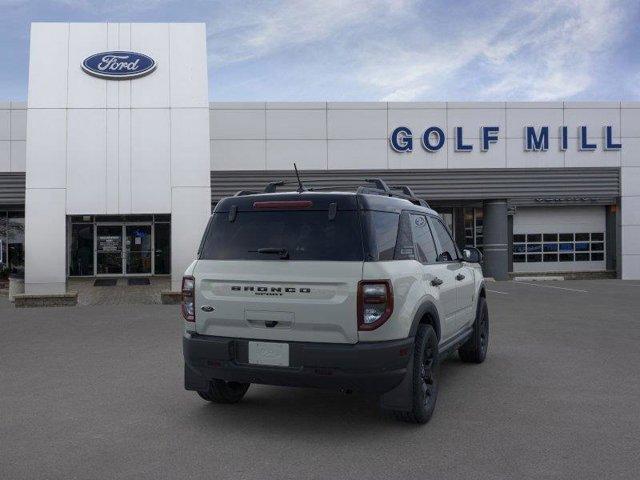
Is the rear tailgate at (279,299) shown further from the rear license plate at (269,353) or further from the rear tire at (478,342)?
the rear tire at (478,342)

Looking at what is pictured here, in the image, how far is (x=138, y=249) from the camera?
24609 millimetres

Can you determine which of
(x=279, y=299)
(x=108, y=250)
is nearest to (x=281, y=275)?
(x=279, y=299)

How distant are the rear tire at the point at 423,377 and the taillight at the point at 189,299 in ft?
5.98

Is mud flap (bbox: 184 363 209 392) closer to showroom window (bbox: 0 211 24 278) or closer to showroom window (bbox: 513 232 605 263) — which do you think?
showroom window (bbox: 513 232 605 263)

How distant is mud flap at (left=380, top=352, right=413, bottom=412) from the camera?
15.2 ft

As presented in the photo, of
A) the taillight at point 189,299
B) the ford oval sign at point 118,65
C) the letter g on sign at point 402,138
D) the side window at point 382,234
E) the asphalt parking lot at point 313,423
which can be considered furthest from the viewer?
the letter g on sign at point 402,138

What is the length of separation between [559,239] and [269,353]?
75.8ft

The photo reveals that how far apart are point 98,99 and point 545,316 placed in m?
12.4

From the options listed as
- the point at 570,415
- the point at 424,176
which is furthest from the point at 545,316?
the point at 424,176

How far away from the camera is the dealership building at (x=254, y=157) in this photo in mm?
16109

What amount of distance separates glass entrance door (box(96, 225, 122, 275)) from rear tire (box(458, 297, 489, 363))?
774 inches

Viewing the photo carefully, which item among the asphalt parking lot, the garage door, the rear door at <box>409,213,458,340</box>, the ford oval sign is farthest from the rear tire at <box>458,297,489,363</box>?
the garage door

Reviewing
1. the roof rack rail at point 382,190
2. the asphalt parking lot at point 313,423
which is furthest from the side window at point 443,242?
the asphalt parking lot at point 313,423

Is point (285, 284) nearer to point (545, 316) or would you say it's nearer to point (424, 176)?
point (545, 316)
